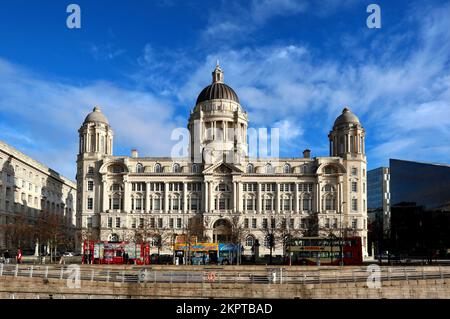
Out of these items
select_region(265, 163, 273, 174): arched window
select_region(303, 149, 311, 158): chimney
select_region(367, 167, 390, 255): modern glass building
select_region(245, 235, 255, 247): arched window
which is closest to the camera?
select_region(245, 235, 255, 247): arched window

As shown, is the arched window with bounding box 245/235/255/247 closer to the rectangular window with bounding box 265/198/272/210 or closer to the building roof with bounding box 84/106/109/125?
the rectangular window with bounding box 265/198/272/210

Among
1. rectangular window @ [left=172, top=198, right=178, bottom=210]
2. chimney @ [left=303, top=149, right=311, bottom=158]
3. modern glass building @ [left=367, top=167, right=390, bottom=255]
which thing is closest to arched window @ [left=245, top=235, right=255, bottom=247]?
rectangular window @ [left=172, top=198, right=178, bottom=210]

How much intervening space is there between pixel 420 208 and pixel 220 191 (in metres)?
44.6

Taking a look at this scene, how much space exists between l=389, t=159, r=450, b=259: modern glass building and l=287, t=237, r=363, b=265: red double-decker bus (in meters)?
32.6

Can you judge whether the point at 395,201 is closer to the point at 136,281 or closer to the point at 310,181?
the point at 310,181

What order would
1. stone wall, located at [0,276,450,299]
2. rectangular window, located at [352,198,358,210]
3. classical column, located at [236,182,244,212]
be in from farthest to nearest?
1. rectangular window, located at [352,198,358,210]
2. classical column, located at [236,182,244,212]
3. stone wall, located at [0,276,450,299]

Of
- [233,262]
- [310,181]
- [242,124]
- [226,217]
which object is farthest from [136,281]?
[242,124]

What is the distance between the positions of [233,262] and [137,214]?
4255cm

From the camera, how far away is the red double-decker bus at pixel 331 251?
5984cm

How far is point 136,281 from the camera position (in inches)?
1383

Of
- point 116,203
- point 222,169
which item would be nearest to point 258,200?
point 222,169

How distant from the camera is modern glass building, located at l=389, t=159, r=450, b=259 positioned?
95.3 m

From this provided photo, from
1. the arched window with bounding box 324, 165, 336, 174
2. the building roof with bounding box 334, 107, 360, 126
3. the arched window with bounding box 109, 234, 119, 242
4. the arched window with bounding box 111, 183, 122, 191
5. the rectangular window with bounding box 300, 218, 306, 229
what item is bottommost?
the arched window with bounding box 109, 234, 119, 242
